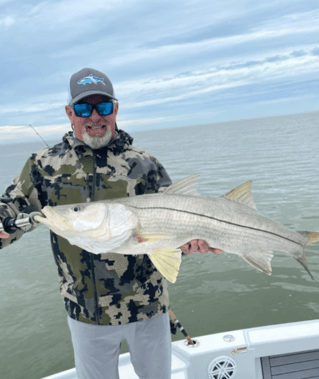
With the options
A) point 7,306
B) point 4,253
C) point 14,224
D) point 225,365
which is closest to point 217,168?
point 4,253

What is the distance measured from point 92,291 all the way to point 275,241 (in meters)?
1.70

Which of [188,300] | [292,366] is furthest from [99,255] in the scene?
[188,300]

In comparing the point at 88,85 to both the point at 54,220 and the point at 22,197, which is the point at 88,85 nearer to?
the point at 22,197

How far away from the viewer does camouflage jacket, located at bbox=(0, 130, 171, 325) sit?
3188 mm

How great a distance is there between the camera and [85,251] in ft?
10.3

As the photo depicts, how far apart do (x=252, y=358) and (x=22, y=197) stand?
12.1ft

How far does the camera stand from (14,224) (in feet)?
8.91

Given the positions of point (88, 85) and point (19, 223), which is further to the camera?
point (88, 85)

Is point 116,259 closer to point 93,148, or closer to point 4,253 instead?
point 93,148

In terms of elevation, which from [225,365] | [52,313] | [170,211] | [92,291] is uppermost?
[170,211]

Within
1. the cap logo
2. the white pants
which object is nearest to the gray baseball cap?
the cap logo

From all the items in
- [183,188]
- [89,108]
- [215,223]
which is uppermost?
[89,108]

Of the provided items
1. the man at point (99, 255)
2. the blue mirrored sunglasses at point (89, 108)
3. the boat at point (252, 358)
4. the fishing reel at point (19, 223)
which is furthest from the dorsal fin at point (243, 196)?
the boat at point (252, 358)

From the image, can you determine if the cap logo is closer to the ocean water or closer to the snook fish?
the snook fish
